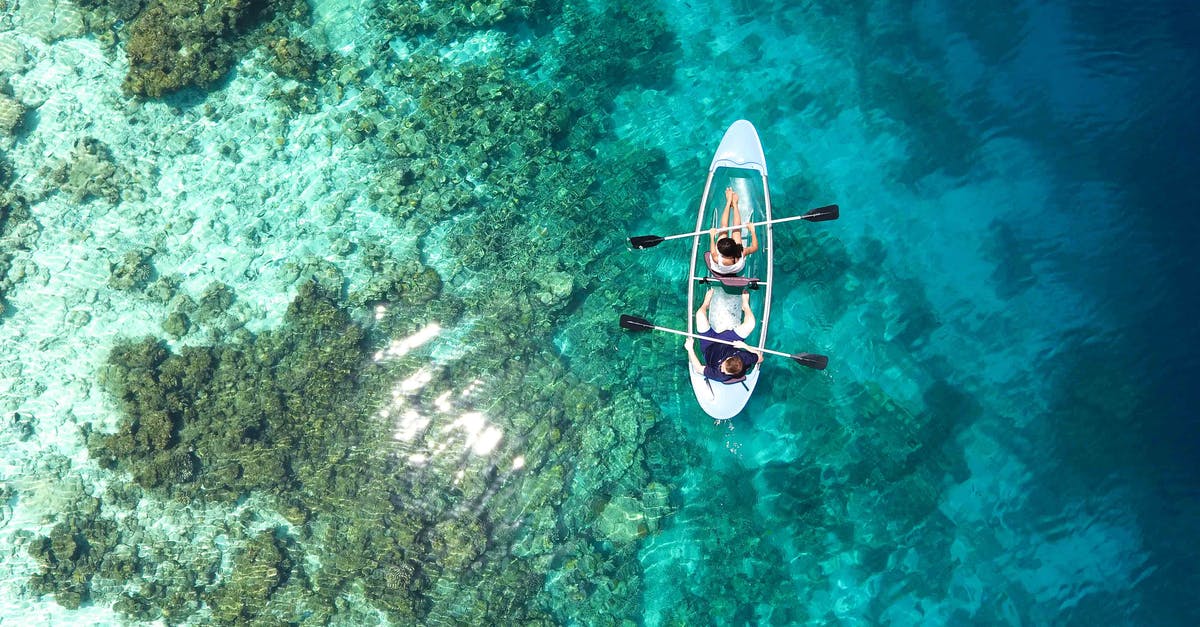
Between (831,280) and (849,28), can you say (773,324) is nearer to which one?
(831,280)

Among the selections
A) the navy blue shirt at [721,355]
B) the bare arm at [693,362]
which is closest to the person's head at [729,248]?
the navy blue shirt at [721,355]

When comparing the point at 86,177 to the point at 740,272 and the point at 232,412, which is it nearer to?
the point at 232,412

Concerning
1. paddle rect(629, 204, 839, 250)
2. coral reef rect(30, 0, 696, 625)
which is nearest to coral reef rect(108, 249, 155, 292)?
coral reef rect(30, 0, 696, 625)

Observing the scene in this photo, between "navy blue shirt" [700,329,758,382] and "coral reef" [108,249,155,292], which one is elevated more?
"coral reef" [108,249,155,292]

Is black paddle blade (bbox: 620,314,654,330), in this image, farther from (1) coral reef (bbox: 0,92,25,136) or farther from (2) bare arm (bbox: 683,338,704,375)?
(1) coral reef (bbox: 0,92,25,136)

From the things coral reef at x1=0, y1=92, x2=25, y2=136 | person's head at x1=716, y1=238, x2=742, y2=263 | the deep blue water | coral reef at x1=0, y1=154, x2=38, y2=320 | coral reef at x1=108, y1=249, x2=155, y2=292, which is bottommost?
the deep blue water

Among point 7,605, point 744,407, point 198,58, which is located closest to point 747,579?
point 744,407

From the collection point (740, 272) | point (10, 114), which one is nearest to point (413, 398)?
point (740, 272)
